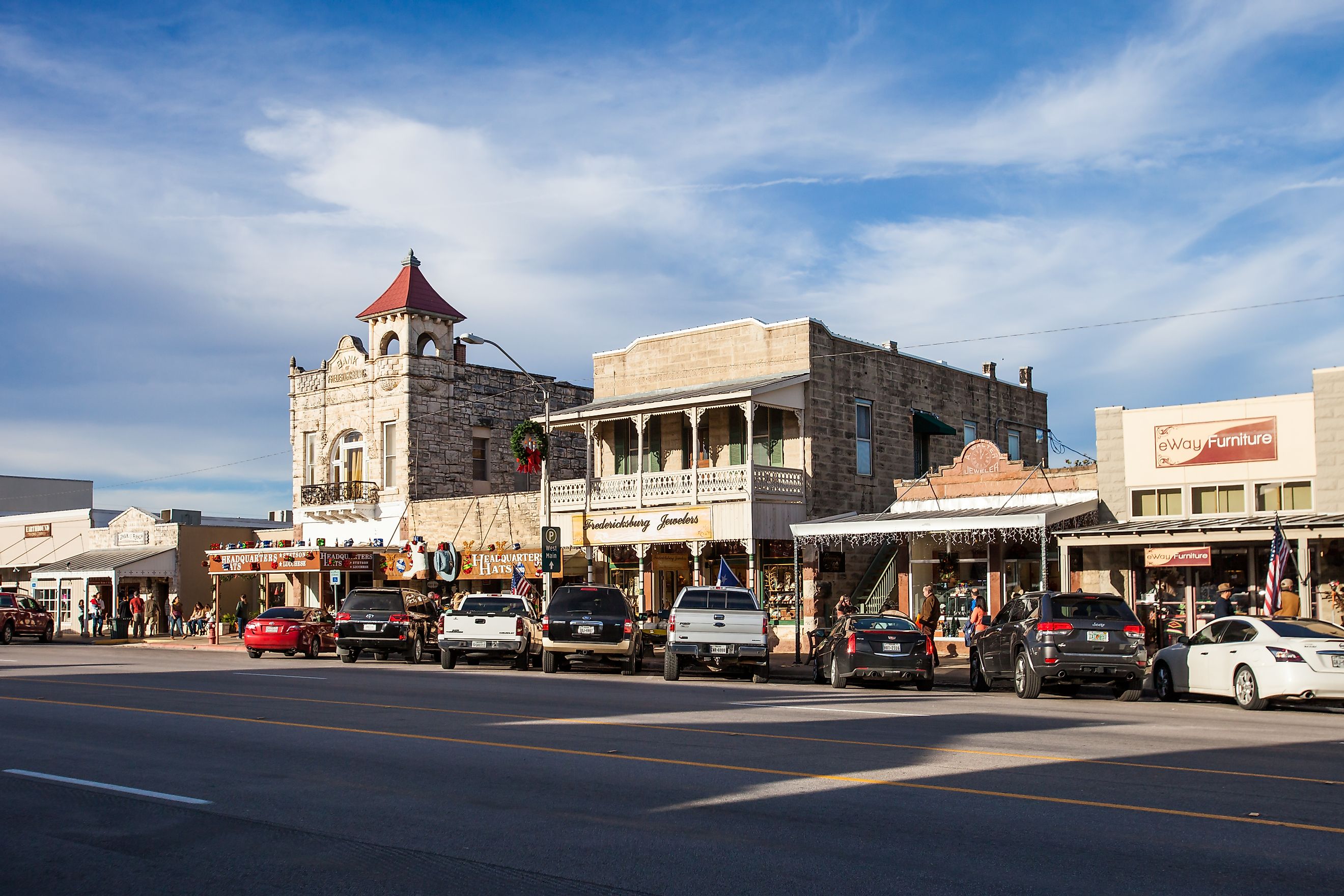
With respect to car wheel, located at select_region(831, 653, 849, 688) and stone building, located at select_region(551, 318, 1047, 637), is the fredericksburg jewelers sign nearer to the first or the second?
stone building, located at select_region(551, 318, 1047, 637)

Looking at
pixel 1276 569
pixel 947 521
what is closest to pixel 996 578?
pixel 947 521

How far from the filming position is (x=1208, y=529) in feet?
79.2

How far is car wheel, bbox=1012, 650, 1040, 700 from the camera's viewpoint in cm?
1897

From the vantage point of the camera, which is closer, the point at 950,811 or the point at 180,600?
the point at 950,811

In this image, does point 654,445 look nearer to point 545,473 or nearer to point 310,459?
point 545,473

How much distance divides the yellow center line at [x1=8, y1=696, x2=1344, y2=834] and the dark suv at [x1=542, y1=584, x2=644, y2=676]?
9.68 m

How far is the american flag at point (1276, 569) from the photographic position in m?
21.8

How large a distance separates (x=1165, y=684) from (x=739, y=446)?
16.5 m

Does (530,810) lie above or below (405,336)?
below

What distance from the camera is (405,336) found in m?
43.0

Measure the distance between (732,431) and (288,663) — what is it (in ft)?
44.2

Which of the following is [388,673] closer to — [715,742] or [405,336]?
[715,742]

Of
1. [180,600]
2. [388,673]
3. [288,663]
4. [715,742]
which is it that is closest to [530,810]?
[715,742]

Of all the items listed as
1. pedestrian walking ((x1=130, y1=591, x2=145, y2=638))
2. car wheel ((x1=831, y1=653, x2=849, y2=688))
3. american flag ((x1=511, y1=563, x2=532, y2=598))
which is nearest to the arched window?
pedestrian walking ((x1=130, y1=591, x2=145, y2=638))
